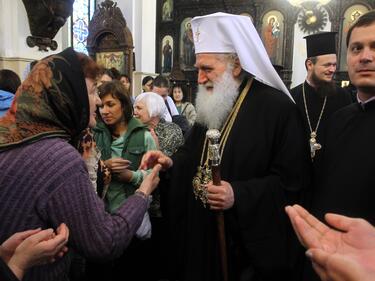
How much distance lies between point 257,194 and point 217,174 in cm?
27

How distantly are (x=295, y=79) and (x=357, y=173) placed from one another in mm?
12413

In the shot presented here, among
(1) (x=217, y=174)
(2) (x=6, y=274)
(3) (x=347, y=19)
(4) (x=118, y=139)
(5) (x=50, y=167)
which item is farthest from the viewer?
(3) (x=347, y=19)

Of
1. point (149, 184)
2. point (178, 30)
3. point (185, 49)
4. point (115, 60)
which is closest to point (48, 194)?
point (149, 184)

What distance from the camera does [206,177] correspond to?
2293mm

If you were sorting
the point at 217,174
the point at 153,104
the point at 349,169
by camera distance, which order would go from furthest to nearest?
the point at 153,104 → the point at 217,174 → the point at 349,169

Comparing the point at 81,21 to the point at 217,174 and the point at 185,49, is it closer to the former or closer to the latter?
the point at 185,49

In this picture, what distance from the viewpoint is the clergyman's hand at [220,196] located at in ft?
6.57

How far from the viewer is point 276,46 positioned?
1384 centimetres

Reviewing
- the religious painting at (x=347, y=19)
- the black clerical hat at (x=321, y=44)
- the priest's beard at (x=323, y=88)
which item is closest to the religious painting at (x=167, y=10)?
the religious painting at (x=347, y=19)

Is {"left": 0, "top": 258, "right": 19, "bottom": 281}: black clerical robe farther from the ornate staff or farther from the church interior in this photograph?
the church interior

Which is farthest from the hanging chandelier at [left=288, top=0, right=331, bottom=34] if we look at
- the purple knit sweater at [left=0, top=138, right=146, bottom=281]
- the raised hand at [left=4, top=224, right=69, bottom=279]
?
the raised hand at [left=4, top=224, right=69, bottom=279]

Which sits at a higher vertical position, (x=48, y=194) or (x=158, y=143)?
(x=48, y=194)

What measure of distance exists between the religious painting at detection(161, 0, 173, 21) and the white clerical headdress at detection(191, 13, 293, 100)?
45.3 ft

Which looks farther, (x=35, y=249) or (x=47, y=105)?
(x=47, y=105)
